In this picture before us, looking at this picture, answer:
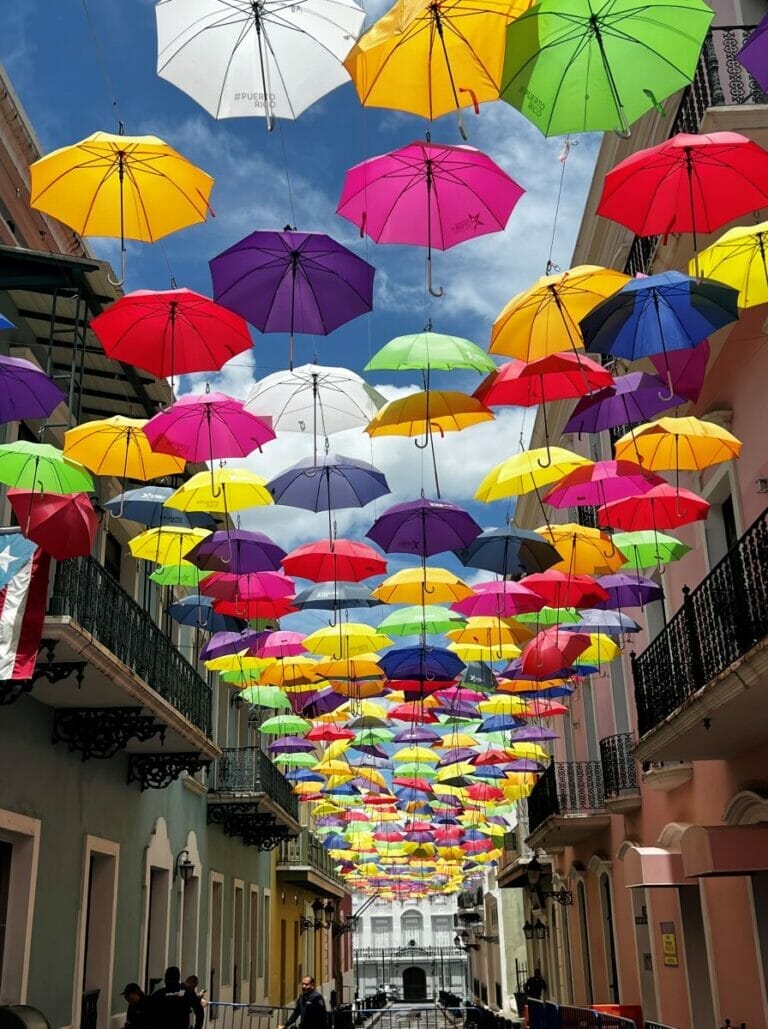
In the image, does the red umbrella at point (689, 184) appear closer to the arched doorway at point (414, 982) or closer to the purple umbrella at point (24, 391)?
the purple umbrella at point (24, 391)

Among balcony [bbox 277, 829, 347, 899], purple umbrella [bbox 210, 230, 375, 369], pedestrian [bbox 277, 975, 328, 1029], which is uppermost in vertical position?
purple umbrella [bbox 210, 230, 375, 369]

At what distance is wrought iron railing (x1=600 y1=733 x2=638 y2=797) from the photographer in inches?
751

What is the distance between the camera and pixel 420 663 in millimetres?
15125

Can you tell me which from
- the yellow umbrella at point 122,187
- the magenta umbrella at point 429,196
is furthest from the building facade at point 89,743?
the magenta umbrella at point 429,196

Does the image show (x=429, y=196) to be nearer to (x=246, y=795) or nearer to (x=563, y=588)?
(x=563, y=588)

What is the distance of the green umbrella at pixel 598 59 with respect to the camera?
6.32m

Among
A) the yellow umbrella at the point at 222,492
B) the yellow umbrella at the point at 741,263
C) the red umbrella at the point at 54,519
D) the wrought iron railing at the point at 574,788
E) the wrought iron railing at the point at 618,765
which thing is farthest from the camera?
the wrought iron railing at the point at 574,788

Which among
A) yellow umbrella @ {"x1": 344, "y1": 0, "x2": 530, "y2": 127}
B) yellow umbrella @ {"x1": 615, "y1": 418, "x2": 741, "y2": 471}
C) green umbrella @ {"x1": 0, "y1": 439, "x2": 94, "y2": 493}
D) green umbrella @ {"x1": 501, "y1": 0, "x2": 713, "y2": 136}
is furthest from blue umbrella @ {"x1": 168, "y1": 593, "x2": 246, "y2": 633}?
green umbrella @ {"x1": 501, "y1": 0, "x2": 713, "y2": 136}

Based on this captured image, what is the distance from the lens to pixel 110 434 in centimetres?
985

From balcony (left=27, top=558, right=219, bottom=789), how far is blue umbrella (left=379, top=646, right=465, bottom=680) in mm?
3027

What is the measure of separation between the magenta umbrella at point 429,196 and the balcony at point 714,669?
390 cm

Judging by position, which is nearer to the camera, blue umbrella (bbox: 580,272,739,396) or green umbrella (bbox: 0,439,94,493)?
blue umbrella (bbox: 580,272,739,396)

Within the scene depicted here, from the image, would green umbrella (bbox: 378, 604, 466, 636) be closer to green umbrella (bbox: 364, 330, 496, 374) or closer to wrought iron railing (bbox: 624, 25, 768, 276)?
green umbrella (bbox: 364, 330, 496, 374)

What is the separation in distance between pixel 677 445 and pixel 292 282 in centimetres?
388
